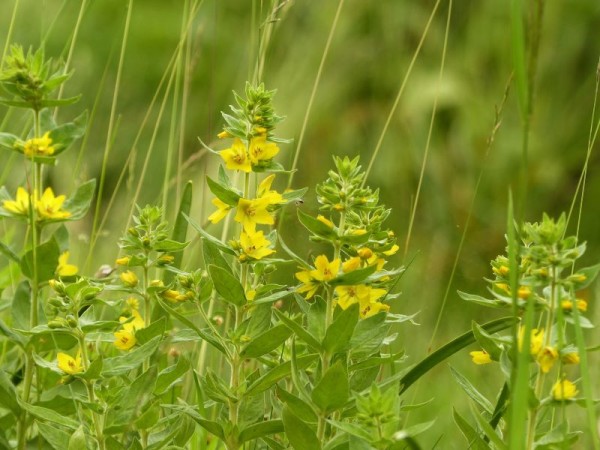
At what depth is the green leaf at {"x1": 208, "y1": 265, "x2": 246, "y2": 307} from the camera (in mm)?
1005

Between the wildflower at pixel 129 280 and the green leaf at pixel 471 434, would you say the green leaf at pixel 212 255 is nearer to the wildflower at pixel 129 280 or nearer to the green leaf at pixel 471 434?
Result: the wildflower at pixel 129 280

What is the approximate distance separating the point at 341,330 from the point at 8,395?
1.32ft

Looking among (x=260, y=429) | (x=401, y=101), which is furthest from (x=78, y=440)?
(x=401, y=101)

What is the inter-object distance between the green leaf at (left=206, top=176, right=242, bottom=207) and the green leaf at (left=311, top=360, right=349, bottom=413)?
0.23 meters

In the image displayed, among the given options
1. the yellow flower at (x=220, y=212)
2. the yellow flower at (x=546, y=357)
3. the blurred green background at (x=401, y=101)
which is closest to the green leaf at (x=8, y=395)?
the yellow flower at (x=220, y=212)

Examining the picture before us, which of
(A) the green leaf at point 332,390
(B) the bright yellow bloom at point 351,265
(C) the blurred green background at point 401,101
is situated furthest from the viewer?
(C) the blurred green background at point 401,101

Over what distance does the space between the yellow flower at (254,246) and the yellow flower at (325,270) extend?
0.05 metres

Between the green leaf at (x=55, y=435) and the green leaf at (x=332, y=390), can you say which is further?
the green leaf at (x=55, y=435)

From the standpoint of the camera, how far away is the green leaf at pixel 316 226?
3.31 feet

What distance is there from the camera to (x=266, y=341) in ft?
3.37

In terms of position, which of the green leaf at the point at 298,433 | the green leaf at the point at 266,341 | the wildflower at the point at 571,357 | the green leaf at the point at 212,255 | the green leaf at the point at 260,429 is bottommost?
the green leaf at the point at 260,429

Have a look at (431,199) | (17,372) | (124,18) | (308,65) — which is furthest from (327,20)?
(17,372)

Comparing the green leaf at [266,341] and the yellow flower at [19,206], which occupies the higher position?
the yellow flower at [19,206]

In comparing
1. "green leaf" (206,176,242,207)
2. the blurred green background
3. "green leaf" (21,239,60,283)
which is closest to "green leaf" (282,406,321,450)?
"green leaf" (206,176,242,207)
